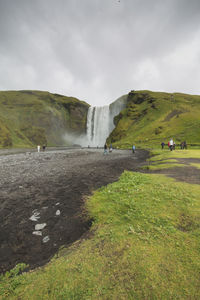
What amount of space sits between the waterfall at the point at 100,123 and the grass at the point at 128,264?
127861 millimetres

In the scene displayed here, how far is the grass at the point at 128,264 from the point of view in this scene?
2742 mm

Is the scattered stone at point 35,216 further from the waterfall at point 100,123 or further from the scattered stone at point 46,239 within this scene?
the waterfall at point 100,123

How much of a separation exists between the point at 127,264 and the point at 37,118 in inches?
5929

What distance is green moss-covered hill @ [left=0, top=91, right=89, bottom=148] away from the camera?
108m

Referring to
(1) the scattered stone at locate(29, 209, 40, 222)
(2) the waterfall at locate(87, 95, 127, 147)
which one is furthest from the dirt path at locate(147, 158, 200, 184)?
(2) the waterfall at locate(87, 95, 127, 147)

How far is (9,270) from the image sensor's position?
3959mm

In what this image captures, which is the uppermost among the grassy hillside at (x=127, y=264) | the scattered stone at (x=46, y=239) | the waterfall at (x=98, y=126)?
the waterfall at (x=98, y=126)

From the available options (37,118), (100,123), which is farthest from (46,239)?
(37,118)

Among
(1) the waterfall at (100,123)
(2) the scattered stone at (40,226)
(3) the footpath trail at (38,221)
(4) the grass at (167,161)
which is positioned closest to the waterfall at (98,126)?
(1) the waterfall at (100,123)

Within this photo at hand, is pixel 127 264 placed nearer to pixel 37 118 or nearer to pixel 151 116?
pixel 151 116

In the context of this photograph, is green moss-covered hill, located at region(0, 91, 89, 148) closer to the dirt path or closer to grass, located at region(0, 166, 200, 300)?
the dirt path

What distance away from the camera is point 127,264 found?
3.28 meters

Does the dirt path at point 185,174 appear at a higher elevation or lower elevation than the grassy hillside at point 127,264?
higher

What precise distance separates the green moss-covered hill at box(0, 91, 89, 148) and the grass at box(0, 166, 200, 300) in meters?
95.4
